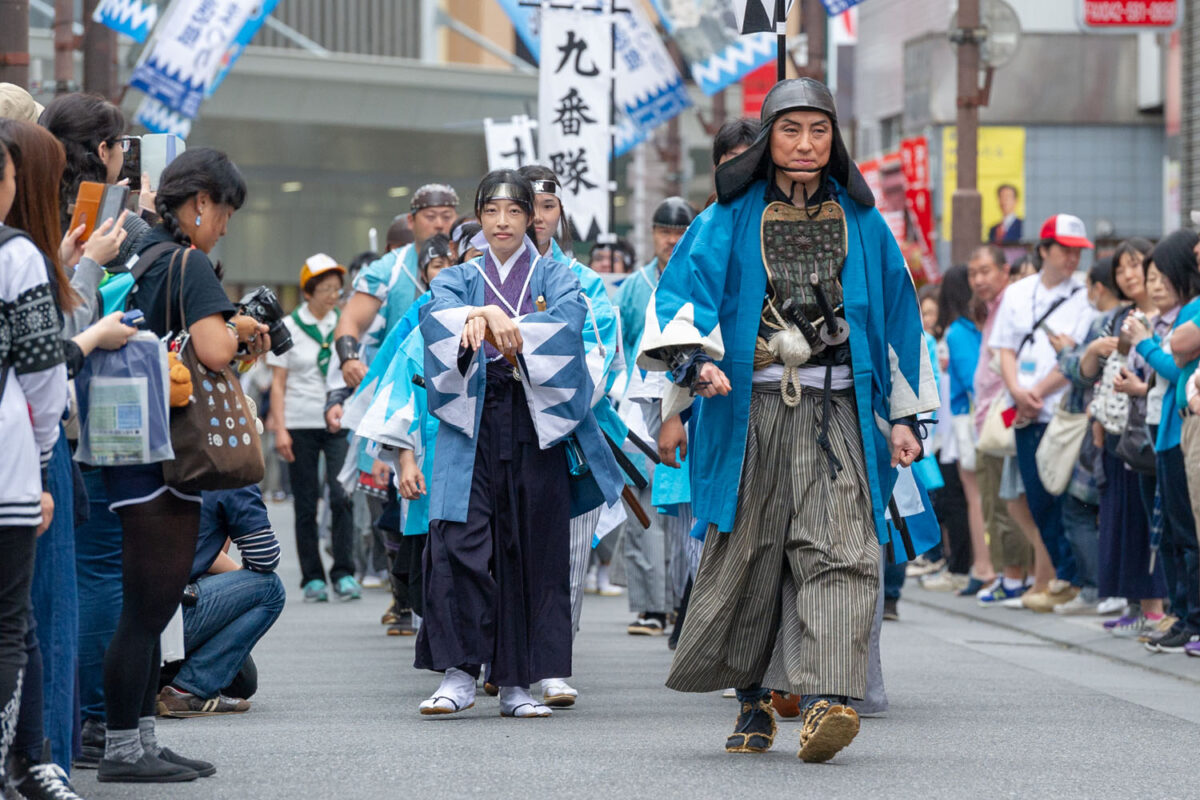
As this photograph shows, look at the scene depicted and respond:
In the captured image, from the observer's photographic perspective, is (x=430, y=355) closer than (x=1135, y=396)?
Yes

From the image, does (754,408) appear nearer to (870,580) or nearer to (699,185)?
(870,580)

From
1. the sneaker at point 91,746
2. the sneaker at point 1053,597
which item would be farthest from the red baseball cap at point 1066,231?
the sneaker at point 91,746

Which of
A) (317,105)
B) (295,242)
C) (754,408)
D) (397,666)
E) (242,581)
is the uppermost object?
(317,105)

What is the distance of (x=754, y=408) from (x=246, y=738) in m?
1.93

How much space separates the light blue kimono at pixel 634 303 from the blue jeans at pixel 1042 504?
2863 mm

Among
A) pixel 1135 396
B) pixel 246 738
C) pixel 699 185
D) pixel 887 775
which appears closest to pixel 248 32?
pixel 1135 396

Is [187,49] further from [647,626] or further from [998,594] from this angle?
[998,594]

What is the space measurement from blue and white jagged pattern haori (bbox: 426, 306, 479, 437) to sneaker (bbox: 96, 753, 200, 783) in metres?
1.89

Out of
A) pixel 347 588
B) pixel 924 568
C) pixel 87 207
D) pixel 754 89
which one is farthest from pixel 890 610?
pixel 754 89

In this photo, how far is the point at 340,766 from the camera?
550cm

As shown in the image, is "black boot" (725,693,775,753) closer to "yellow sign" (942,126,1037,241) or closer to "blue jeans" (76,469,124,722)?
"blue jeans" (76,469,124,722)

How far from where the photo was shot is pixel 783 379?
5805 mm

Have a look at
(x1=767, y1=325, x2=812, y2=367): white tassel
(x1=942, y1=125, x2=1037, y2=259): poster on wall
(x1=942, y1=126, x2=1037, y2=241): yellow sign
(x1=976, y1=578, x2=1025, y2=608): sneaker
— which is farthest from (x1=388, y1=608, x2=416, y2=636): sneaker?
(x1=942, y1=126, x2=1037, y2=241): yellow sign

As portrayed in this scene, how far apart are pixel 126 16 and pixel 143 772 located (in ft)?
33.7
